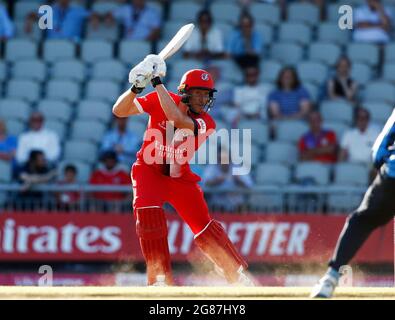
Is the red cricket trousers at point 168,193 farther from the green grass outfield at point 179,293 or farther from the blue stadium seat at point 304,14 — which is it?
the blue stadium seat at point 304,14

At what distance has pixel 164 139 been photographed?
9672mm

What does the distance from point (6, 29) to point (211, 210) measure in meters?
4.65

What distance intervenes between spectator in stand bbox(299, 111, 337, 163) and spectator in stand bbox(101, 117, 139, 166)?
6.95 ft

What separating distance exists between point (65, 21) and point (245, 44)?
8.47 feet

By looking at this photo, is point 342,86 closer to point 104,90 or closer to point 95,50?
point 104,90

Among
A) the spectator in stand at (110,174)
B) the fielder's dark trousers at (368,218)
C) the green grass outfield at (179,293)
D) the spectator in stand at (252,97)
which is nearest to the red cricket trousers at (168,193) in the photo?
the green grass outfield at (179,293)

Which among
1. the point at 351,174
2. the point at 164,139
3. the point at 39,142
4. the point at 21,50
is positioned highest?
the point at 21,50

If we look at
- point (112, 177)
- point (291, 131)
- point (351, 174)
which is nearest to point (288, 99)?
point (291, 131)

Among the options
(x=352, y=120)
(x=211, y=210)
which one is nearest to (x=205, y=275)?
(x=211, y=210)

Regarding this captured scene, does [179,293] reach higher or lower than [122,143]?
lower

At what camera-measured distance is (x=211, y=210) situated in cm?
1388
